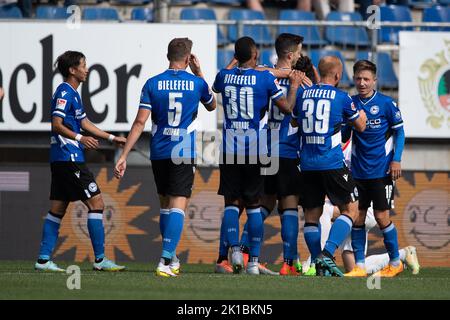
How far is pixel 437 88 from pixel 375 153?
4.51 metres

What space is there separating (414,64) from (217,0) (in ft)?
12.0

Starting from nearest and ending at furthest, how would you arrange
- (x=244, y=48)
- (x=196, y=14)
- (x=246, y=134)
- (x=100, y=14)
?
(x=244, y=48), (x=246, y=134), (x=100, y=14), (x=196, y=14)

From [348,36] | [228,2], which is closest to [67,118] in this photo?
[348,36]

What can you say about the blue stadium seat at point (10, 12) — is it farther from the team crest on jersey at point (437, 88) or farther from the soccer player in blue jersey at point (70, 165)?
the team crest on jersey at point (437, 88)

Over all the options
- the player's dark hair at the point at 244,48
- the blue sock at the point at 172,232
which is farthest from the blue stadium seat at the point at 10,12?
the blue sock at the point at 172,232

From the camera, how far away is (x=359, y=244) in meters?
11.9

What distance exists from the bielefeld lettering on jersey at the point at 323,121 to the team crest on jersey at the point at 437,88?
4857 millimetres

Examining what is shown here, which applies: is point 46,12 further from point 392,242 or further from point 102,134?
point 392,242

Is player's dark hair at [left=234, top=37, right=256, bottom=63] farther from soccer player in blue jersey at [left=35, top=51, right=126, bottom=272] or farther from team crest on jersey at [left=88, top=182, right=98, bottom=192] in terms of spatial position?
team crest on jersey at [left=88, top=182, right=98, bottom=192]

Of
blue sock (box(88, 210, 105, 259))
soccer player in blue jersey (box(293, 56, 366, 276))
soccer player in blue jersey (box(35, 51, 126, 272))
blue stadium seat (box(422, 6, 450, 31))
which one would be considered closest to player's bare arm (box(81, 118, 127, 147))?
soccer player in blue jersey (box(35, 51, 126, 272))

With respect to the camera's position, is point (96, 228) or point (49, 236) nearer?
point (96, 228)

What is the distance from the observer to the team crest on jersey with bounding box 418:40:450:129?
15.9 metres
